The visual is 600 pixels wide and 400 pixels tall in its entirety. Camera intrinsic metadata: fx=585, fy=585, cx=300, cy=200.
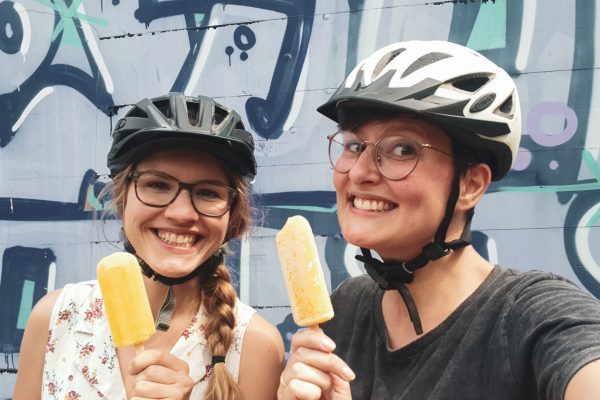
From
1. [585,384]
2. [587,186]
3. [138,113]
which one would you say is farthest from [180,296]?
[587,186]

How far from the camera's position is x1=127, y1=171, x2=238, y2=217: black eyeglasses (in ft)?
7.13

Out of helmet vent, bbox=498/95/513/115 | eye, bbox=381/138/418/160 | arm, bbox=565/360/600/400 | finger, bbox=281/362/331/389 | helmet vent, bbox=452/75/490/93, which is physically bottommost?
finger, bbox=281/362/331/389

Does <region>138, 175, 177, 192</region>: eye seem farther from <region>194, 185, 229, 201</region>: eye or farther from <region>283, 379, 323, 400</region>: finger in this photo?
<region>283, 379, 323, 400</region>: finger

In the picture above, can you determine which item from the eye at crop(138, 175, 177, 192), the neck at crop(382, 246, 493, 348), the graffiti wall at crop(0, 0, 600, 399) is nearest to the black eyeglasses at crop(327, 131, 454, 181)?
the neck at crop(382, 246, 493, 348)

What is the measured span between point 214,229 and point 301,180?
1981mm

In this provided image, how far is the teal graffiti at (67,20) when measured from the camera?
14.9 ft

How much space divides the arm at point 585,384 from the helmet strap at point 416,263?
21.9 inches

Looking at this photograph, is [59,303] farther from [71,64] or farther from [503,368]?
[71,64]

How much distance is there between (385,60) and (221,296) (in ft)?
3.61

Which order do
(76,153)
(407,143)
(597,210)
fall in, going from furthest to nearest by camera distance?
(76,153)
(597,210)
(407,143)

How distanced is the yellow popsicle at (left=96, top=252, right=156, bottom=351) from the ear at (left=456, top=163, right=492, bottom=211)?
106 cm

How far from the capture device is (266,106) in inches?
167

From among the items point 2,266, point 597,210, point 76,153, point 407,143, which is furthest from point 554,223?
point 2,266

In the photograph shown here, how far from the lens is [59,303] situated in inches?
92.4
